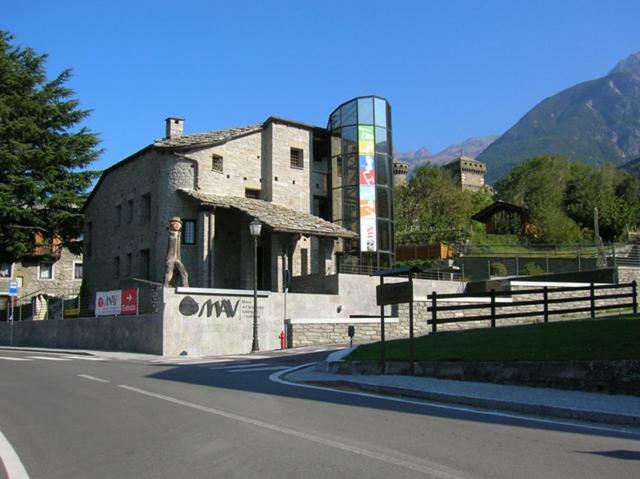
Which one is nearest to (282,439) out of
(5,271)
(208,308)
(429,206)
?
(208,308)

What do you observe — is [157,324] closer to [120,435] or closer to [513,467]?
[120,435]

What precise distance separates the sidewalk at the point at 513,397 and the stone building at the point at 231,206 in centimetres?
1995

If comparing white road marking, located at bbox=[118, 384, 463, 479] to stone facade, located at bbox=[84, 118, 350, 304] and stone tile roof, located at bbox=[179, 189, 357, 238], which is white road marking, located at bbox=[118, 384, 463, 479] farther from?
stone facade, located at bbox=[84, 118, 350, 304]

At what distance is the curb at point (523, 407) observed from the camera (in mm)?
8898

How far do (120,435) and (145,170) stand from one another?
32734 millimetres

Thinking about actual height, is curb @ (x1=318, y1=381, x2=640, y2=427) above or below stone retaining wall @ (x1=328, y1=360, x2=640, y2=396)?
below

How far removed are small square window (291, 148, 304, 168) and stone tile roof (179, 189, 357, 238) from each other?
4.00m

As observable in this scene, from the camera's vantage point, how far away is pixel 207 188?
1451 inches

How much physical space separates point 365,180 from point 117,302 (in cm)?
1650

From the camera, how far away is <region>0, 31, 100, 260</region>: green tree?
45875mm

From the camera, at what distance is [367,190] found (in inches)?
1554

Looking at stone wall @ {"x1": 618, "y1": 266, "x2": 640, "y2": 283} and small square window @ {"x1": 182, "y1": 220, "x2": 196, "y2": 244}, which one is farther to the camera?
stone wall @ {"x1": 618, "y1": 266, "x2": 640, "y2": 283}

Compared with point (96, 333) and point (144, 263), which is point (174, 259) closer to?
point (96, 333)

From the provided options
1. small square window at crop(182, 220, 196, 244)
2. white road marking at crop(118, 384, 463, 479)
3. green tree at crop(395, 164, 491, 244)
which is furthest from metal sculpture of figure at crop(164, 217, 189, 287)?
green tree at crop(395, 164, 491, 244)
